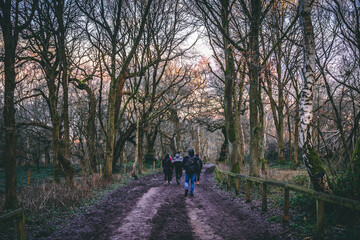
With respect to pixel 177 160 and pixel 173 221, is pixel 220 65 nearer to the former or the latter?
pixel 177 160

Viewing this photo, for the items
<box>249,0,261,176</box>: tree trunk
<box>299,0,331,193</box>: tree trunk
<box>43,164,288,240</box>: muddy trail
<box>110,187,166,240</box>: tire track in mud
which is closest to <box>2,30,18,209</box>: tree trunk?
<box>43,164,288,240</box>: muddy trail

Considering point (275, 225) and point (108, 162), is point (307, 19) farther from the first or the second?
point (108, 162)

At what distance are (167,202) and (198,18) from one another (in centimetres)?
1025

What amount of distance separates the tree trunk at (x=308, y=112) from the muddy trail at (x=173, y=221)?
142 cm

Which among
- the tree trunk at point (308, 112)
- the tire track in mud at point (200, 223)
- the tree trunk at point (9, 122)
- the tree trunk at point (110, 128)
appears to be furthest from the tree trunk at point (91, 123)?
the tree trunk at point (308, 112)

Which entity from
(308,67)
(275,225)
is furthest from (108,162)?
(308,67)

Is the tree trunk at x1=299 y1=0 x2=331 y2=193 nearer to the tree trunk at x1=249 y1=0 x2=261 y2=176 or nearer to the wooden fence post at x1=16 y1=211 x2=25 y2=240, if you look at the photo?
the tree trunk at x1=249 y1=0 x2=261 y2=176

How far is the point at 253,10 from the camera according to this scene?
386 inches

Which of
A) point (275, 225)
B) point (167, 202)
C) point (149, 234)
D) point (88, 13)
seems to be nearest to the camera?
point (149, 234)

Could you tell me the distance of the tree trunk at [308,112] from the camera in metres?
5.64

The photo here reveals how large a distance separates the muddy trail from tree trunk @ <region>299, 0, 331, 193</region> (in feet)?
4.67

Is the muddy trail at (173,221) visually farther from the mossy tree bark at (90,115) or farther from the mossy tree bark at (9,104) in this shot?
the mossy tree bark at (90,115)

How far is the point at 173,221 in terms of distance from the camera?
6.23m

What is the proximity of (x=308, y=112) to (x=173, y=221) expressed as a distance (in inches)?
173
